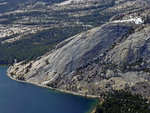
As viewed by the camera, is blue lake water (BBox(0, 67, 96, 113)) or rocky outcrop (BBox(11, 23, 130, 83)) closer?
blue lake water (BBox(0, 67, 96, 113))

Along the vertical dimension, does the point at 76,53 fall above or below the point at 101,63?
above

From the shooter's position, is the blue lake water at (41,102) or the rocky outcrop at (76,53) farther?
the rocky outcrop at (76,53)

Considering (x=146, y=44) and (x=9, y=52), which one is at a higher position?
(x=146, y=44)

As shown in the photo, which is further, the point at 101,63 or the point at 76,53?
the point at 76,53

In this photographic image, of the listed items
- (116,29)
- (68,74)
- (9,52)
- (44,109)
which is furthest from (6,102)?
(9,52)

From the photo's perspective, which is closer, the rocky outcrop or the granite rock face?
the granite rock face

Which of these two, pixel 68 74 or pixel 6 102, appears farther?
pixel 68 74

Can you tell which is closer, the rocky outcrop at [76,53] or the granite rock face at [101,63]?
the granite rock face at [101,63]

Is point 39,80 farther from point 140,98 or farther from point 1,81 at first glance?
point 140,98
